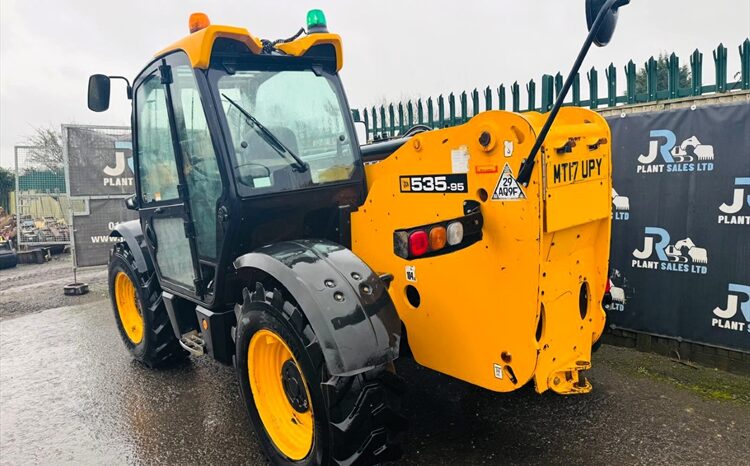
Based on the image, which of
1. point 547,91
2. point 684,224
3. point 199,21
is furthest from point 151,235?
point 684,224

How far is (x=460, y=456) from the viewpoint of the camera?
2883 millimetres

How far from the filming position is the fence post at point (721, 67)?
170 inches

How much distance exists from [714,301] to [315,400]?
10.8 feet

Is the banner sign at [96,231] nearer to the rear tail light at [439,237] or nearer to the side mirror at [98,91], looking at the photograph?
the side mirror at [98,91]

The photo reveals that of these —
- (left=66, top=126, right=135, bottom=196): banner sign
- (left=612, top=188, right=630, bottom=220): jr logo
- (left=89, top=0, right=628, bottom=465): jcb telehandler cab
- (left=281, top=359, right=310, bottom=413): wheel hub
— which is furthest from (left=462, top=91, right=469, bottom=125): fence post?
(left=66, top=126, right=135, bottom=196): banner sign

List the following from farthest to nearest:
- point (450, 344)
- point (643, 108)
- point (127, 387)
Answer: point (643, 108), point (127, 387), point (450, 344)

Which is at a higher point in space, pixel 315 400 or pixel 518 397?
pixel 315 400

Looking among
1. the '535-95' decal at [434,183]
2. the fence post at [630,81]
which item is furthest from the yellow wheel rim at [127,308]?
the fence post at [630,81]

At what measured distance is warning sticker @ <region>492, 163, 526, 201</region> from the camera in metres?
2.29

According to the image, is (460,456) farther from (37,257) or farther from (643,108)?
(37,257)

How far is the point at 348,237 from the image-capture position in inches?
124

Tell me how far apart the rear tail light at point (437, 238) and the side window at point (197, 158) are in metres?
1.38

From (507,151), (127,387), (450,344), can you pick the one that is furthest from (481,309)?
(127,387)

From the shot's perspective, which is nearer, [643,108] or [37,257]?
[643,108]
